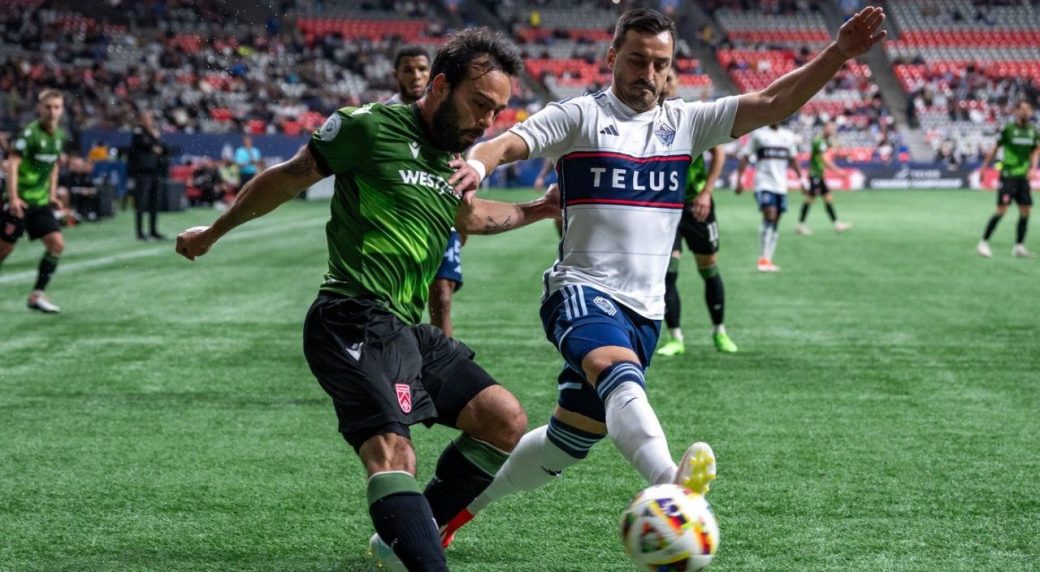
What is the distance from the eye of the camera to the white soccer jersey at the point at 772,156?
666 inches

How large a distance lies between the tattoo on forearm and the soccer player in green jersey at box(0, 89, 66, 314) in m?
8.87

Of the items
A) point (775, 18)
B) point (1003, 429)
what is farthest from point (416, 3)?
→ point (1003, 429)

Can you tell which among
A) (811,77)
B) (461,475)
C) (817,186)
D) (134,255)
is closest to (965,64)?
(817,186)

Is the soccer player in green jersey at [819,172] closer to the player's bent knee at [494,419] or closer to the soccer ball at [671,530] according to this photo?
the player's bent knee at [494,419]

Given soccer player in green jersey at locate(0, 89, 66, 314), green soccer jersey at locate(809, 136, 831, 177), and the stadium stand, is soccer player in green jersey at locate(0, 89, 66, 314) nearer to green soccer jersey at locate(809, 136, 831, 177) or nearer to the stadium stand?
green soccer jersey at locate(809, 136, 831, 177)

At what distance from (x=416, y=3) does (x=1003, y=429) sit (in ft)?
167

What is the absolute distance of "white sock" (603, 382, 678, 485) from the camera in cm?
391

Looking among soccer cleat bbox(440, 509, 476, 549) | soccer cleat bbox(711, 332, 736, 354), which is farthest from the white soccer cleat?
soccer cleat bbox(440, 509, 476, 549)

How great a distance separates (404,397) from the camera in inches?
152

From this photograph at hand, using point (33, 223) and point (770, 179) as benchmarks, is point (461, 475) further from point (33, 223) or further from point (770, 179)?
point (770, 179)

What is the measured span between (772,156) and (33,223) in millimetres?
9419

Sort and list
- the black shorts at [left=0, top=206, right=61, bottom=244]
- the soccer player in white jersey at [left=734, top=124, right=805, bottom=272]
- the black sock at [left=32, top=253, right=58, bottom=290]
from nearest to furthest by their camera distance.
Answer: the black sock at [left=32, top=253, right=58, bottom=290] → the black shorts at [left=0, top=206, right=61, bottom=244] → the soccer player in white jersey at [left=734, top=124, right=805, bottom=272]

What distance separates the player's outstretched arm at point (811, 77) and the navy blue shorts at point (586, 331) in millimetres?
854

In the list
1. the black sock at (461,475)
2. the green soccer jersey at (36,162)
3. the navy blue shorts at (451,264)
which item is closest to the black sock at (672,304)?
the navy blue shorts at (451,264)
